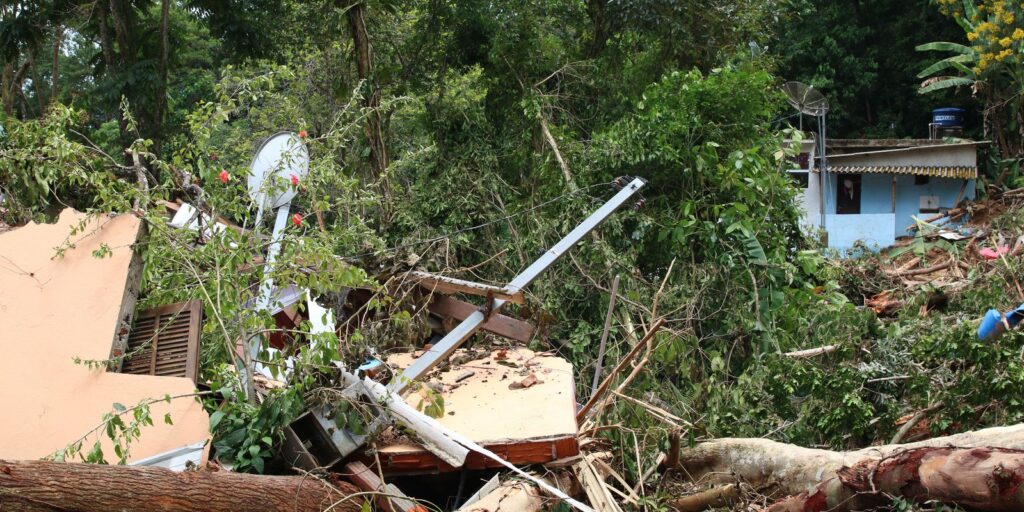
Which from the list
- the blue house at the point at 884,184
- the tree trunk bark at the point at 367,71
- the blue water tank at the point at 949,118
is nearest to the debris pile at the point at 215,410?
the tree trunk bark at the point at 367,71

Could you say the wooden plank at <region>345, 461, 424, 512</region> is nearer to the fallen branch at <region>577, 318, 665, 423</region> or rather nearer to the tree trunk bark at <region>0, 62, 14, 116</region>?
the fallen branch at <region>577, 318, 665, 423</region>

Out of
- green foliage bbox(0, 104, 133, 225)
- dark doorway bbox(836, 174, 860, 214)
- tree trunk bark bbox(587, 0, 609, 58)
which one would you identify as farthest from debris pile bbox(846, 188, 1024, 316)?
green foliage bbox(0, 104, 133, 225)

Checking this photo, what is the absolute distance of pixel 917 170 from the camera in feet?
58.1

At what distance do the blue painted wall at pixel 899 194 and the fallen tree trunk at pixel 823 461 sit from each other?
14.5 m

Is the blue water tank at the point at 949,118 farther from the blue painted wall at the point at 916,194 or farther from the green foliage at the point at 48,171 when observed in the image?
the green foliage at the point at 48,171

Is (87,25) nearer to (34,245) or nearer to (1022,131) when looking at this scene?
(34,245)

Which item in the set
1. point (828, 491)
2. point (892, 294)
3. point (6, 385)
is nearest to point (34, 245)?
point (6, 385)

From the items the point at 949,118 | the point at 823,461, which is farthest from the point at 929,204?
the point at 823,461

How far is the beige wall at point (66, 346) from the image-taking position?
416 cm

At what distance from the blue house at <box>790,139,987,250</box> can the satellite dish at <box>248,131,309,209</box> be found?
13119mm

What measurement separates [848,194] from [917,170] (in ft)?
6.13

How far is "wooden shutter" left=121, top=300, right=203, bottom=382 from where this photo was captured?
452 cm

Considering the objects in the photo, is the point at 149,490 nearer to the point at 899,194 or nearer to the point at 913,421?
the point at 913,421

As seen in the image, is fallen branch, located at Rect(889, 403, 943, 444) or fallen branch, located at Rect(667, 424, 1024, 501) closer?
fallen branch, located at Rect(667, 424, 1024, 501)
